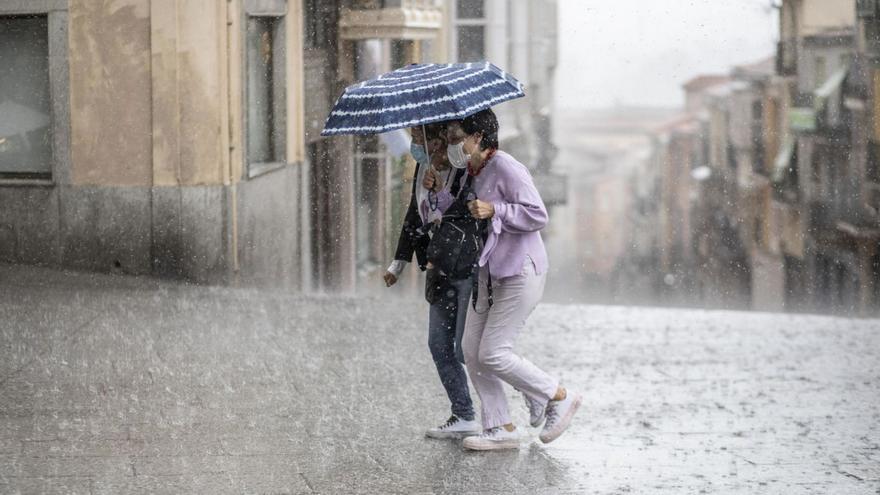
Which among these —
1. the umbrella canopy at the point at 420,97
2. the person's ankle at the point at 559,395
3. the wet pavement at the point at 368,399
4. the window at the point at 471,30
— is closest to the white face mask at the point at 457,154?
the umbrella canopy at the point at 420,97

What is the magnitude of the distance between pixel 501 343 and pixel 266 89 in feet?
29.2

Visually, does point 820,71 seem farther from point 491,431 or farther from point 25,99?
point 491,431

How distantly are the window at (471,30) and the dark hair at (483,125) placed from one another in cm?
2243

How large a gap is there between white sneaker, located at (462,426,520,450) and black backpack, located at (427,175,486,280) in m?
0.80

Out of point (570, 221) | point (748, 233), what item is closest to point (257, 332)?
point (748, 233)

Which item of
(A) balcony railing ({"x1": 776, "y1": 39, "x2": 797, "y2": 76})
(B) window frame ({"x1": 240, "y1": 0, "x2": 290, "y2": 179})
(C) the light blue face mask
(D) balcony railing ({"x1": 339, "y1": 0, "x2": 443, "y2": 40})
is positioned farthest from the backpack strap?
(A) balcony railing ({"x1": 776, "y1": 39, "x2": 797, "y2": 76})

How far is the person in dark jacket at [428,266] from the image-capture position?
7.10 metres

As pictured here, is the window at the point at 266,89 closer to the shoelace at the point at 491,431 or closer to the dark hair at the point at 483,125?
the shoelace at the point at 491,431

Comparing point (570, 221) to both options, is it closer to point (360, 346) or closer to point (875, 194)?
point (875, 194)

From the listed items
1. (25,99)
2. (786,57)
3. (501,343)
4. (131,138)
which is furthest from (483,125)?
(786,57)

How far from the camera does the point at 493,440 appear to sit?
24.2 feet

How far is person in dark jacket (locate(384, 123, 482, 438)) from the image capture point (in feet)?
23.3

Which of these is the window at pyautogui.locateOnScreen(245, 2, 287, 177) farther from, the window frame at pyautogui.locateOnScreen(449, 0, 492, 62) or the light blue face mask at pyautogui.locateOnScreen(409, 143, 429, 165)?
the window frame at pyautogui.locateOnScreen(449, 0, 492, 62)

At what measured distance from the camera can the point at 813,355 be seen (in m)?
10.7
